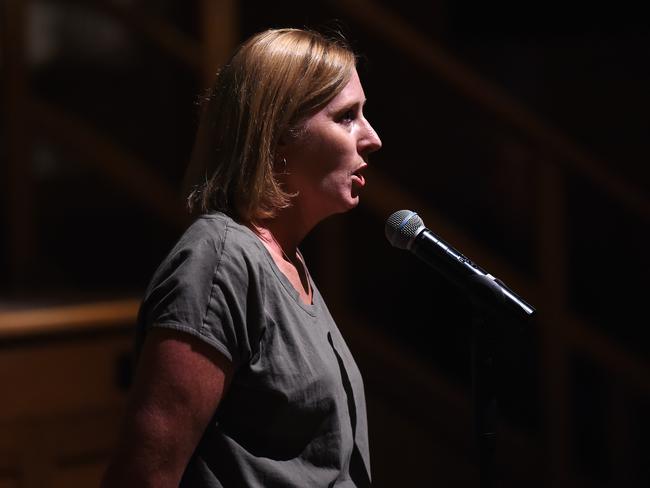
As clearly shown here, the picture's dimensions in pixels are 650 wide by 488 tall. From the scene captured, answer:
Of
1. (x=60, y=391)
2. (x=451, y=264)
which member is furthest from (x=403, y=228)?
(x=60, y=391)

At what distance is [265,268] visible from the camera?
1.29m

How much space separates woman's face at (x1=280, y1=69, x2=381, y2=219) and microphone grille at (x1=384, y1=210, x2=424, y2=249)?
0.22ft

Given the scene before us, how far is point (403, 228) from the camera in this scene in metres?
1.39

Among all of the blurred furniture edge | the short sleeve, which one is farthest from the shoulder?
the blurred furniture edge

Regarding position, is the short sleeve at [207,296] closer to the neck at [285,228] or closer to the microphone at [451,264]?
the neck at [285,228]

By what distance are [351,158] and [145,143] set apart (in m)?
3.25

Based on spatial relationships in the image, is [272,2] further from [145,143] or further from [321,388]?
[321,388]

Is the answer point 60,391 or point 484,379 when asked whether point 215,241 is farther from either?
point 60,391

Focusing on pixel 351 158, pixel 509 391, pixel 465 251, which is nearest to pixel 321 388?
pixel 351 158

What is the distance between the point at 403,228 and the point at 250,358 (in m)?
0.30

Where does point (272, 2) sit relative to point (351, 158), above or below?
below

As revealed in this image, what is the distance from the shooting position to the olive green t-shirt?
1.21 metres

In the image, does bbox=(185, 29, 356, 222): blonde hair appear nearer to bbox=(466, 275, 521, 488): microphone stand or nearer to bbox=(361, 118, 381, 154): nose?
bbox=(361, 118, 381, 154): nose

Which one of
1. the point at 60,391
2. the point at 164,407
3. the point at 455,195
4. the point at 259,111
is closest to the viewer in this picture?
the point at 164,407
